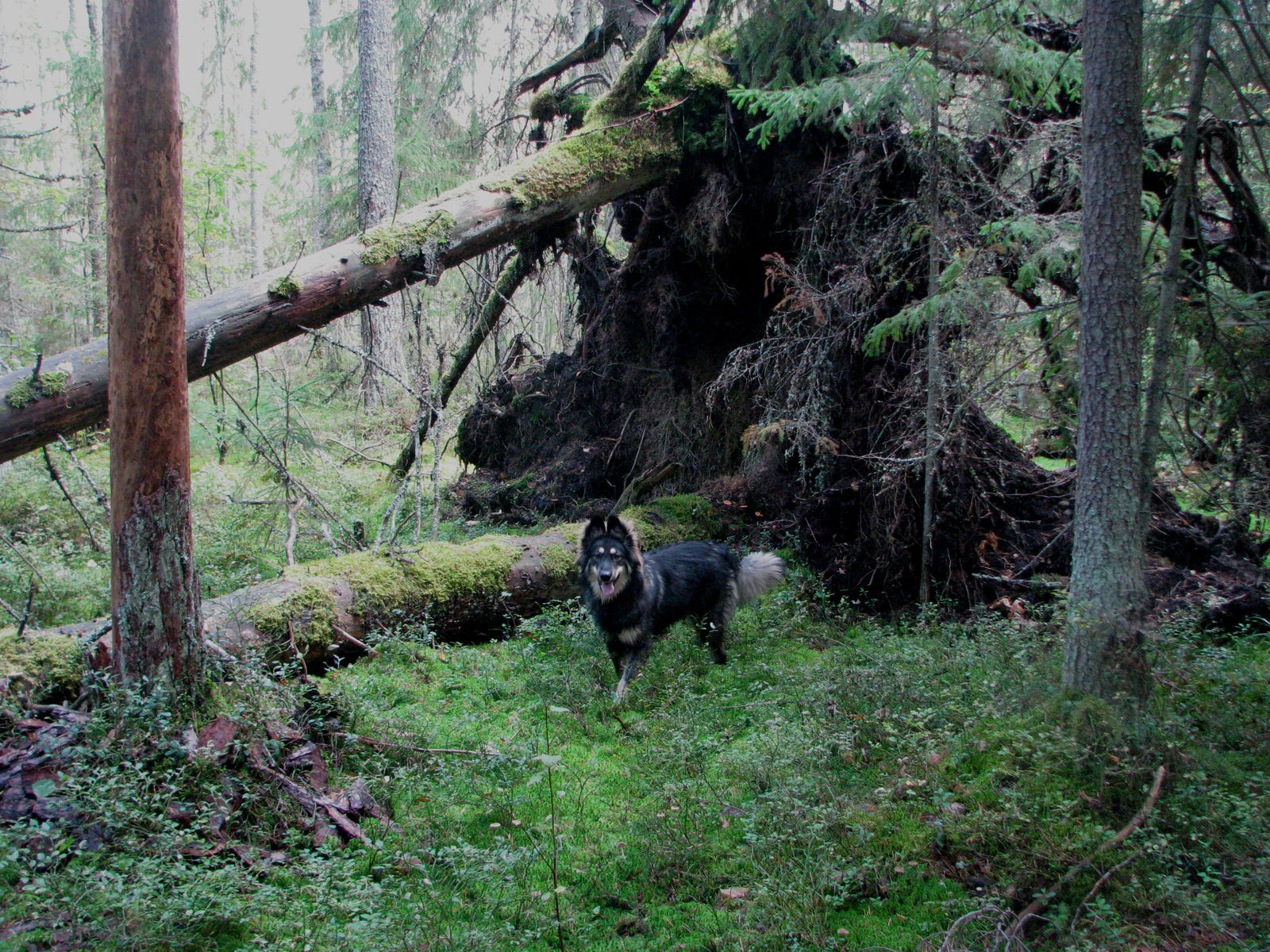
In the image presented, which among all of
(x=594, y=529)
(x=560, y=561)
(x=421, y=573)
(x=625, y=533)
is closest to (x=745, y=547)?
(x=560, y=561)

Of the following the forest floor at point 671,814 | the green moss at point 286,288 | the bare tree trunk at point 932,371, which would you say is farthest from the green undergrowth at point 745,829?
the green moss at point 286,288

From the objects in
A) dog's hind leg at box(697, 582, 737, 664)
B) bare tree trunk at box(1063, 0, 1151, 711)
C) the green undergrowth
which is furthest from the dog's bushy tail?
bare tree trunk at box(1063, 0, 1151, 711)

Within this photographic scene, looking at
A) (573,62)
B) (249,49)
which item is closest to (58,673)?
(573,62)

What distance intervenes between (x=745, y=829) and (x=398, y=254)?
19.6 feet

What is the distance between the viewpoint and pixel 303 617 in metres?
6.57

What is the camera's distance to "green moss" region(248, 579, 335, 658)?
20.8 ft

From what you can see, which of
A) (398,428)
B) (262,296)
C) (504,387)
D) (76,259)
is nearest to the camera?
(262,296)

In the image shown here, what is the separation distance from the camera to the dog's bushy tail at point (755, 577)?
8305 millimetres

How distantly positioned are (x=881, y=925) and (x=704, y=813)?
1.26m

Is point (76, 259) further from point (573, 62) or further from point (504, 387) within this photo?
point (573, 62)

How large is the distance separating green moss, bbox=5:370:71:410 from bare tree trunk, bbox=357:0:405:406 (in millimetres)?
9567

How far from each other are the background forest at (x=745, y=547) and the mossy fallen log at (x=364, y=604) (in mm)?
50

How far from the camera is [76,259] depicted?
19547 mm

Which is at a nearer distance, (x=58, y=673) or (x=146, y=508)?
(x=146, y=508)
